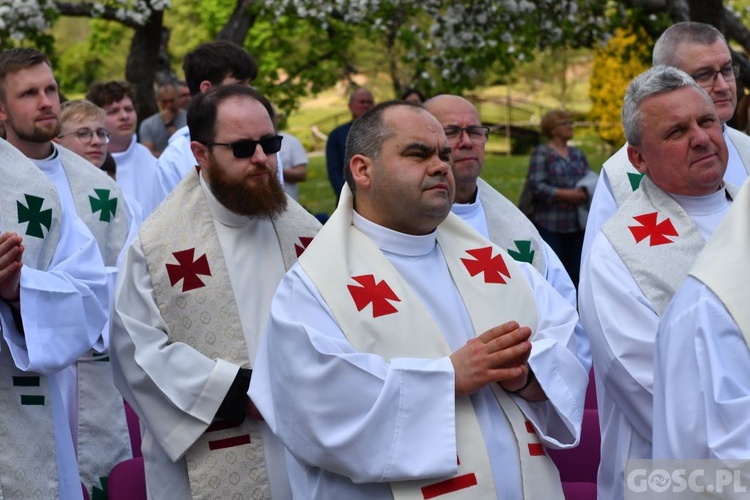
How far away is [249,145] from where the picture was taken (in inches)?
180

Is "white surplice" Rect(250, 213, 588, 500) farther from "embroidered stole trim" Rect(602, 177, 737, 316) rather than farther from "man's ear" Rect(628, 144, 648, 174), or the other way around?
"man's ear" Rect(628, 144, 648, 174)

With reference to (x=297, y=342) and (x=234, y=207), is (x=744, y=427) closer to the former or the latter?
(x=297, y=342)

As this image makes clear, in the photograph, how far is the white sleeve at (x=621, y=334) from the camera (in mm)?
3977

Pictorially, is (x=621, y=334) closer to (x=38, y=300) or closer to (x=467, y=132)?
(x=467, y=132)

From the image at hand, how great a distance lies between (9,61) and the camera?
5262 millimetres

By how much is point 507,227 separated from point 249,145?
126cm

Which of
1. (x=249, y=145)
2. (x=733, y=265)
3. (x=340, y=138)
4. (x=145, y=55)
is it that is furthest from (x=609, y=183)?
(x=145, y=55)

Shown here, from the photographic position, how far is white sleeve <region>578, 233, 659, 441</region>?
398 centimetres

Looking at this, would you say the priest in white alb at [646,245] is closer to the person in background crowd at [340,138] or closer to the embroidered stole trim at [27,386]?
the embroidered stole trim at [27,386]

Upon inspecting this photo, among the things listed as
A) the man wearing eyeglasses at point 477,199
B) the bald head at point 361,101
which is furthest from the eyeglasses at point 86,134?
the bald head at point 361,101

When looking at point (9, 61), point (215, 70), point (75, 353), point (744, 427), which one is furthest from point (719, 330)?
point (215, 70)

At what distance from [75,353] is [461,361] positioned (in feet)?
6.18

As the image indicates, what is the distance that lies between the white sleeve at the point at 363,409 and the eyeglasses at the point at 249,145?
112 centimetres

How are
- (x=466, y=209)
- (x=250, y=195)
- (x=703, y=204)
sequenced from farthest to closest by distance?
1. (x=466, y=209)
2. (x=250, y=195)
3. (x=703, y=204)
